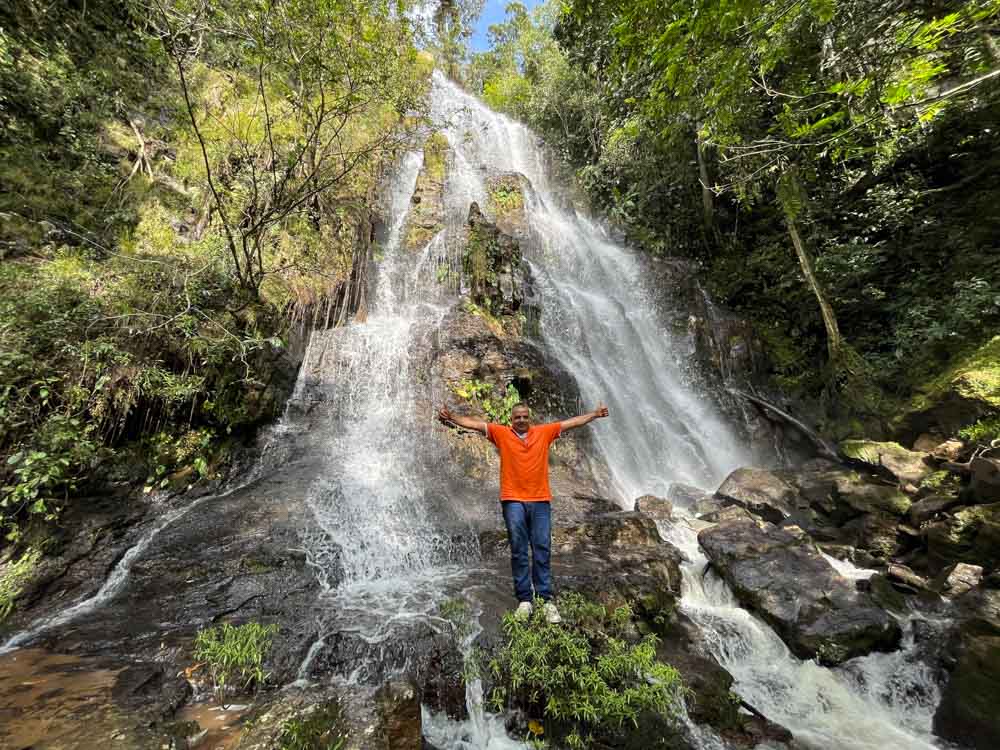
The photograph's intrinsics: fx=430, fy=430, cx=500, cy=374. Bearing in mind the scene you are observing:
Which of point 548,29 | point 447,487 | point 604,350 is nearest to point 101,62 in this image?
point 447,487

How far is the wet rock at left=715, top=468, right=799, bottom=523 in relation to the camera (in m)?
7.71

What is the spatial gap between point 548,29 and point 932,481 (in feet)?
97.2

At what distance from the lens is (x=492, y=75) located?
29859 mm

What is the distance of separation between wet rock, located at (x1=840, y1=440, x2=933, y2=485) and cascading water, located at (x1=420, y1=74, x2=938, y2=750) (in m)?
2.39

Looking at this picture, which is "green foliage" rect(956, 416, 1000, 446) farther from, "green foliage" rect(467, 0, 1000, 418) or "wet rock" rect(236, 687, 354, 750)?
"wet rock" rect(236, 687, 354, 750)

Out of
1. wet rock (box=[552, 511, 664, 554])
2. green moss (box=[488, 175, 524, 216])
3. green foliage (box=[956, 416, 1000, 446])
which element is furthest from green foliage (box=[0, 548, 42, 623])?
green moss (box=[488, 175, 524, 216])

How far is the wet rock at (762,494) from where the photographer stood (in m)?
7.71

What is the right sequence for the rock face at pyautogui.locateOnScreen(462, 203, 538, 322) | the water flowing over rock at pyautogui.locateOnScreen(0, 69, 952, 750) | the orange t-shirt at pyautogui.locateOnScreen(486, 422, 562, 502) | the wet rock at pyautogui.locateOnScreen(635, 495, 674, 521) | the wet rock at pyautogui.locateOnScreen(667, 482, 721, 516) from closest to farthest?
the water flowing over rock at pyautogui.locateOnScreen(0, 69, 952, 750)
the orange t-shirt at pyautogui.locateOnScreen(486, 422, 562, 502)
the wet rock at pyautogui.locateOnScreen(635, 495, 674, 521)
the wet rock at pyautogui.locateOnScreen(667, 482, 721, 516)
the rock face at pyautogui.locateOnScreen(462, 203, 538, 322)

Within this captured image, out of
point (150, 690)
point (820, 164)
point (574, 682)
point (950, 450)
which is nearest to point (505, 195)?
point (820, 164)

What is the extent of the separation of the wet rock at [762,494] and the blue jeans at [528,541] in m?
5.80

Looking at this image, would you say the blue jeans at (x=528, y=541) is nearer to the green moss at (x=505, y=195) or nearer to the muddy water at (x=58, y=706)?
the muddy water at (x=58, y=706)

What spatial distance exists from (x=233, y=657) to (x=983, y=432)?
393 inches

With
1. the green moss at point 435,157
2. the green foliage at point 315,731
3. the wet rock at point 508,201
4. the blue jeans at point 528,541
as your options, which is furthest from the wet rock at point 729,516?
the green moss at point 435,157

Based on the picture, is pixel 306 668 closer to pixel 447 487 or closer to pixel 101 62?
pixel 447 487
